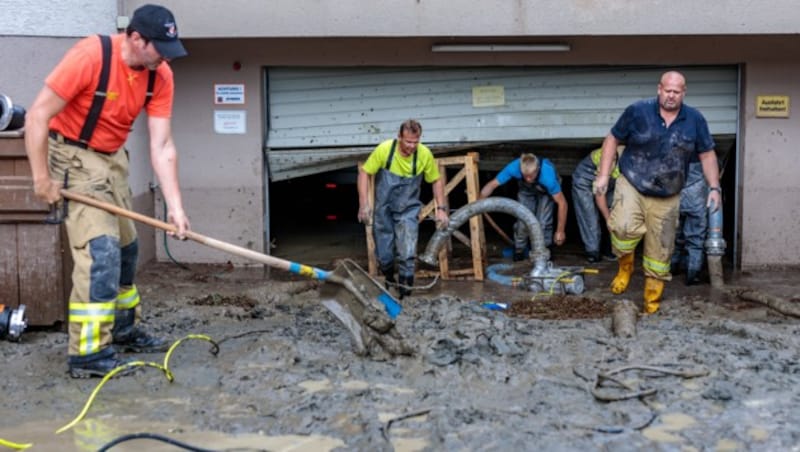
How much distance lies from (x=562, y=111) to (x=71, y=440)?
7.28 m

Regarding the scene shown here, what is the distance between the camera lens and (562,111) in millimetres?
10844

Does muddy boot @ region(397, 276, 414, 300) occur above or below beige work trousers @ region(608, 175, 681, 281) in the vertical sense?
below

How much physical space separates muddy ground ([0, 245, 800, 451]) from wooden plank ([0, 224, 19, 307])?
0.29 m

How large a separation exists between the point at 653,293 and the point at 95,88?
493 cm

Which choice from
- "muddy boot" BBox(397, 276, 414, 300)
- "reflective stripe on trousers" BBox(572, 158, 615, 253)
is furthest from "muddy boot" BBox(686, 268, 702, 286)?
"muddy boot" BBox(397, 276, 414, 300)

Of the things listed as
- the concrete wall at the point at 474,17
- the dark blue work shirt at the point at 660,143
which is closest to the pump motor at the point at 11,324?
the concrete wall at the point at 474,17

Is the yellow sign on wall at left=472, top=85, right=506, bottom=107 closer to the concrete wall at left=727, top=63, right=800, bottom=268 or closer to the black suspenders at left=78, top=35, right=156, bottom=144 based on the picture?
the concrete wall at left=727, top=63, right=800, bottom=268

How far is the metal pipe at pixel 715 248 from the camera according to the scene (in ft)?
31.7

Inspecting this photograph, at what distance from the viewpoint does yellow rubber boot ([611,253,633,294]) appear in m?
8.97

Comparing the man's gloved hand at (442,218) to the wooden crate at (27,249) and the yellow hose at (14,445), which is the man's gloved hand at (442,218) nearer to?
the wooden crate at (27,249)

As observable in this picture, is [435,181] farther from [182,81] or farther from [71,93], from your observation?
[71,93]

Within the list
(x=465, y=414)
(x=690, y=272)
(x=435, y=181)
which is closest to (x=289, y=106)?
(x=435, y=181)

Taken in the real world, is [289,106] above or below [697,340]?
above

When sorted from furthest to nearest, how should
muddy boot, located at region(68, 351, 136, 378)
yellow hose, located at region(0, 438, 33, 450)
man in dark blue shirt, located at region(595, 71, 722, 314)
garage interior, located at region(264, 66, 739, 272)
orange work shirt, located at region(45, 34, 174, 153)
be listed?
1. garage interior, located at region(264, 66, 739, 272)
2. man in dark blue shirt, located at region(595, 71, 722, 314)
3. muddy boot, located at region(68, 351, 136, 378)
4. orange work shirt, located at region(45, 34, 174, 153)
5. yellow hose, located at region(0, 438, 33, 450)
